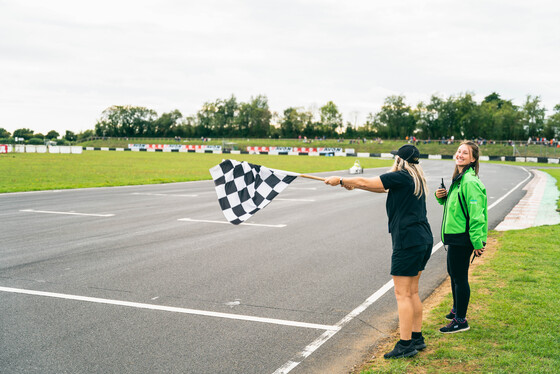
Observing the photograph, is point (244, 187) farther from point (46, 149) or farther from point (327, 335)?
point (46, 149)

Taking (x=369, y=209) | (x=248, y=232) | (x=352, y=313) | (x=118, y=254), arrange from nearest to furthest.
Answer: (x=352, y=313), (x=118, y=254), (x=248, y=232), (x=369, y=209)

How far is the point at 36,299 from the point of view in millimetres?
5016

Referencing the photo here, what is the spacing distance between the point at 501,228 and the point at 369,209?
12.5ft

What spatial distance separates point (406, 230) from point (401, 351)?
1004mm

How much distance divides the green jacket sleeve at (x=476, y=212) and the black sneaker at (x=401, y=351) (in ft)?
3.56

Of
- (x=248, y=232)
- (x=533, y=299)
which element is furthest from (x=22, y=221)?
(x=533, y=299)

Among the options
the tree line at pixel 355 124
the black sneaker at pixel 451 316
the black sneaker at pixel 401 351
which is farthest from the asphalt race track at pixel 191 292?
the tree line at pixel 355 124

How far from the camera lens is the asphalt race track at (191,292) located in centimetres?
374

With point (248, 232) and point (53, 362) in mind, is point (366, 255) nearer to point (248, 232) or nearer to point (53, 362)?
point (248, 232)

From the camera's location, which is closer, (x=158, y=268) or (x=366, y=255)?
(x=158, y=268)

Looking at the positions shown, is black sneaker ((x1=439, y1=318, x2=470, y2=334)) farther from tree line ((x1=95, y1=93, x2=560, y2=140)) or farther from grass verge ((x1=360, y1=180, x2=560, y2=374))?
tree line ((x1=95, y1=93, x2=560, y2=140))

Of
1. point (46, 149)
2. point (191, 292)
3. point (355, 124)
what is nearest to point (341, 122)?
point (355, 124)

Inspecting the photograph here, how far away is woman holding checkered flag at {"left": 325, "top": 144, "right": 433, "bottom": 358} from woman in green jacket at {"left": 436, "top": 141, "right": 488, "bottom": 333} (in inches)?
19.0

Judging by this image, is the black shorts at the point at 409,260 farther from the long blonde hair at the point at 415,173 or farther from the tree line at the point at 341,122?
the tree line at the point at 341,122
